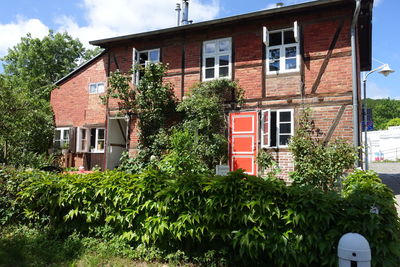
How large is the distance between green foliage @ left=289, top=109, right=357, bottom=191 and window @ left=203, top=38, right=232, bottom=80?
3.35 meters

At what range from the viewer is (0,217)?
15.8 ft

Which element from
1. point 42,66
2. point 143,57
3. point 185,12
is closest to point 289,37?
point 143,57

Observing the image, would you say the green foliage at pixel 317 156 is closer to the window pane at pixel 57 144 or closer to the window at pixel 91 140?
the window at pixel 91 140

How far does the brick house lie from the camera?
27.8 feet

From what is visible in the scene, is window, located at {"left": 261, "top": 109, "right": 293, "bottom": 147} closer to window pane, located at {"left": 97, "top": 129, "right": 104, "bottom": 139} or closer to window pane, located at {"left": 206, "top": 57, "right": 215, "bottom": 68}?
window pane, located at {"left": 206, "top": 57, "right": 215, "bottom": 68}

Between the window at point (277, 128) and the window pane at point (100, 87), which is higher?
the window pane at point (100, 87)

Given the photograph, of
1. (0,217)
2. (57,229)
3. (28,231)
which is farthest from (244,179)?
(0,217)

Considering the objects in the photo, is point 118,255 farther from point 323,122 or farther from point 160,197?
point 323,122

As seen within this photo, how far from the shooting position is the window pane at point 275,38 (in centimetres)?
954

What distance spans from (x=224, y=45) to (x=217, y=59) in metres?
0.58

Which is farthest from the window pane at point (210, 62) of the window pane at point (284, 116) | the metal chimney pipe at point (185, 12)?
the metal chimney pipe at point (185, 12)

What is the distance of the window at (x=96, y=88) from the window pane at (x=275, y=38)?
812cm

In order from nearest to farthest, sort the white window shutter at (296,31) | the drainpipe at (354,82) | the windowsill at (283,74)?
the drainpipe at (354,82)
the white window shutter at (296,31)
the windowsill at (283,74)

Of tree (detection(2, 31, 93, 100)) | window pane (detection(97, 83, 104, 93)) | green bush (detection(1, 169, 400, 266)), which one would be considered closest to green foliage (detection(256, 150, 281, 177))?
green bush (detection(1, 169, 400, 266))
